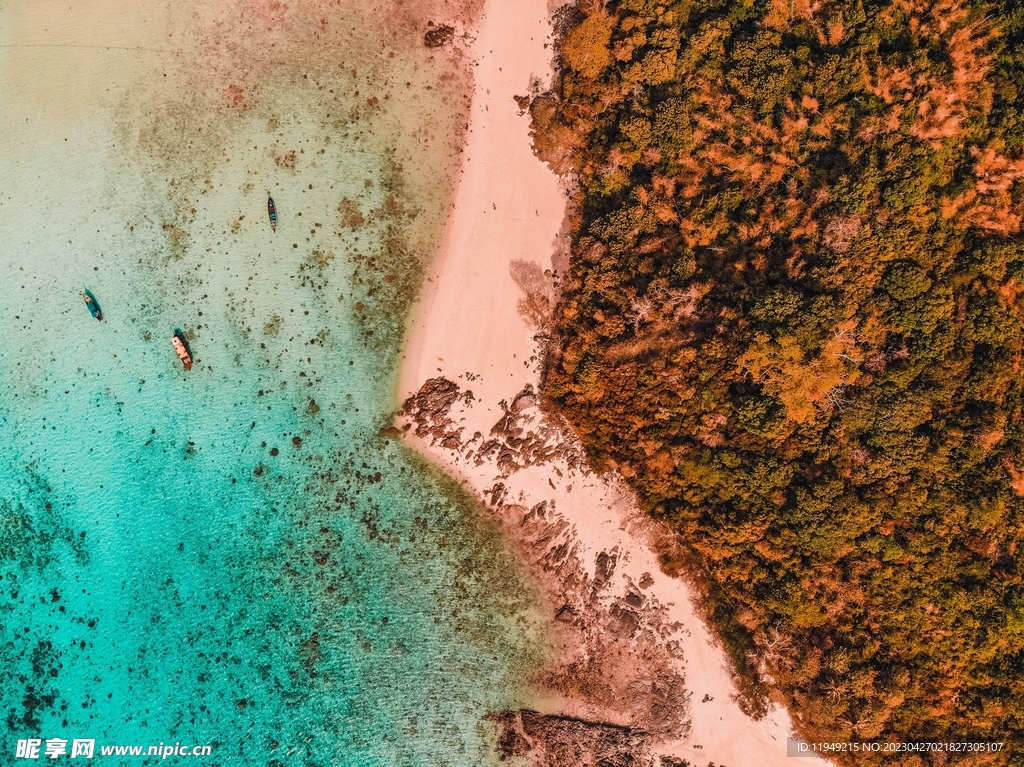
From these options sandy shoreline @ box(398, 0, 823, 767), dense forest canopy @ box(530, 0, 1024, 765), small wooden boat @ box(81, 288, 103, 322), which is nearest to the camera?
dense forest canopy @ box(530, 0, 1024, 765)

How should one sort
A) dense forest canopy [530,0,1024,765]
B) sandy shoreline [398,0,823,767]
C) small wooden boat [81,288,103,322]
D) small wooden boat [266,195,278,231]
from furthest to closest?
small wooden boat [81,288,103,322] < small wooden boat [266,195,278,231] < sandy shoreline [398,0,823,767] < dense forest canopy [530,0,1024,765]

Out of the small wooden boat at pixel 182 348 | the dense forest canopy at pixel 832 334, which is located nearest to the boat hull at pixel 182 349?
the small wooden boat at pixel 182 348

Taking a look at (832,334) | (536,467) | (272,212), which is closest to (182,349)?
(272,212)

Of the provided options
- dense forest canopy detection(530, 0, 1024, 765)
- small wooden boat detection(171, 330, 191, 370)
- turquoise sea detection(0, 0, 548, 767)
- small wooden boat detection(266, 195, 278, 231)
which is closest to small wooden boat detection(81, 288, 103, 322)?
turquoise sea detection(0, 0, 548, 767)

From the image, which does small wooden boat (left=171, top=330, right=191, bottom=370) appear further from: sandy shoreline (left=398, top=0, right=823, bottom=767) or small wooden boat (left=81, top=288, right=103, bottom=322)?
sandy shoreline (left=398, top=0, right=823, bottom=767)

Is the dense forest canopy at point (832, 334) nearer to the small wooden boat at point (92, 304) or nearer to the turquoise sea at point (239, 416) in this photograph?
the turquoise sea at point (239, 416)

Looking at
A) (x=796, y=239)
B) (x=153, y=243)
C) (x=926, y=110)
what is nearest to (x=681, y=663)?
(x=796, y=239)

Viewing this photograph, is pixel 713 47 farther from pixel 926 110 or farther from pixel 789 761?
pixel 789 761
